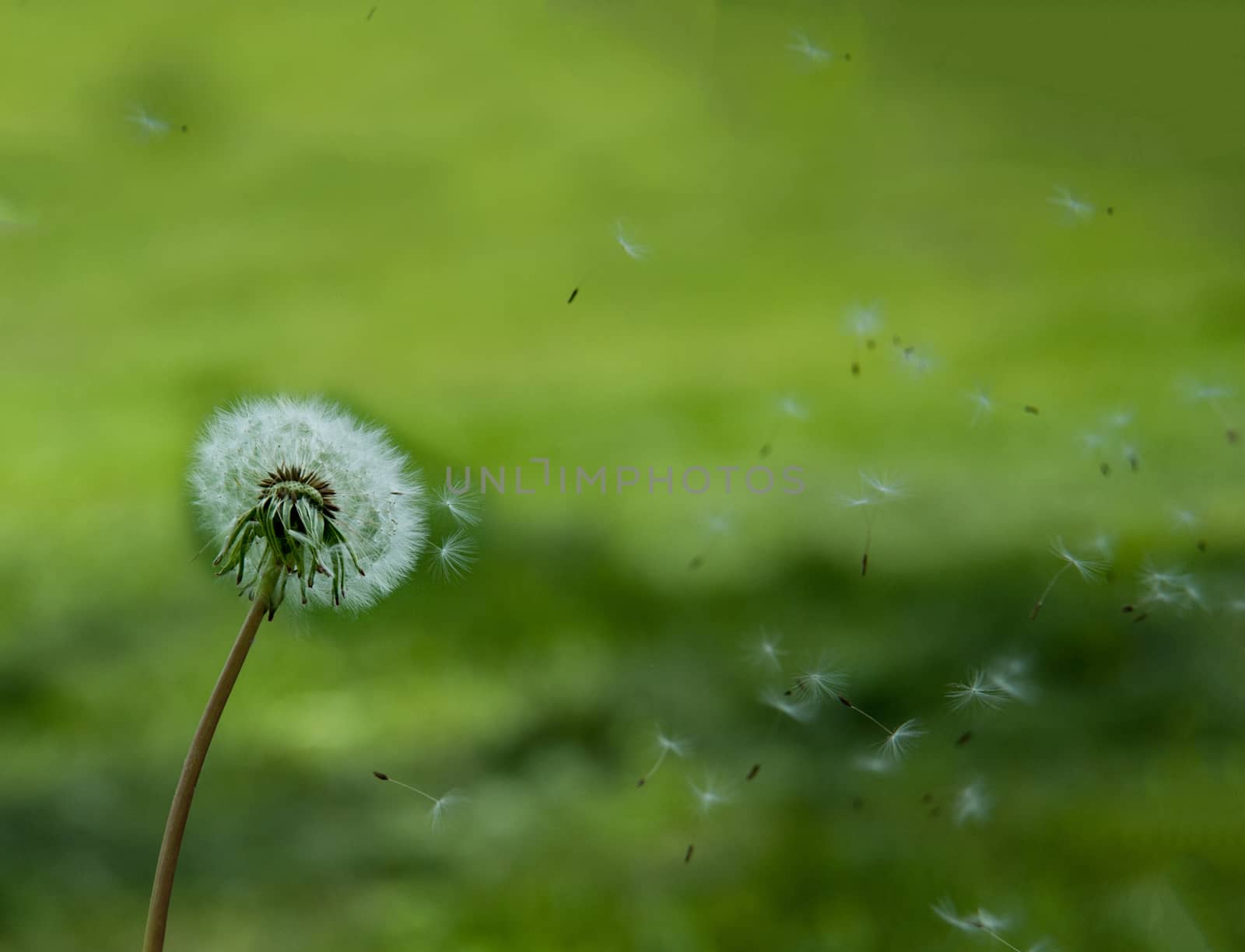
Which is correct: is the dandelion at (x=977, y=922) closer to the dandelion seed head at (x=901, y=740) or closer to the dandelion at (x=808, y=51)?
the dandelion seed head at (x=901, y=740)

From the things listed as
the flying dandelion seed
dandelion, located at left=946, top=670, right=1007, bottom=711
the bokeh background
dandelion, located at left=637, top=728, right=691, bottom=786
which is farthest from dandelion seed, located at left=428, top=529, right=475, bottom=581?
the flying dandelion seed

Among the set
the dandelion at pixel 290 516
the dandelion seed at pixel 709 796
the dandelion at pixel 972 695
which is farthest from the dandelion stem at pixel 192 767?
the dandelion at pixel 972 695

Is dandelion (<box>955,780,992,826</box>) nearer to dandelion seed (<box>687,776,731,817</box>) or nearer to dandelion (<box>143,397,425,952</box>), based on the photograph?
dandelion seed (<box>687,776,731,817</box>)

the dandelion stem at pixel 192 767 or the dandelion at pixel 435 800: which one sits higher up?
the dandelion stem at pixel 192 767

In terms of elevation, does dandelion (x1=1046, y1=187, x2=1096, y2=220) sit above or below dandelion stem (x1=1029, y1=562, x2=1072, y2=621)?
above

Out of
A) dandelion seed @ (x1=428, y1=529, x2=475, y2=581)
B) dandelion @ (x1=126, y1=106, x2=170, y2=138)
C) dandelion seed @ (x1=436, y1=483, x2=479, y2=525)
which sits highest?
dandelion @ (x1=126, y1=106, x2=170, y2=138)

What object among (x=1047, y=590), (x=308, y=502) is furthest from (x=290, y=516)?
(x=1047, y=590)

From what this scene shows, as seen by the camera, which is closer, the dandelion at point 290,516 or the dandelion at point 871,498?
the dandelion at point 290,516
